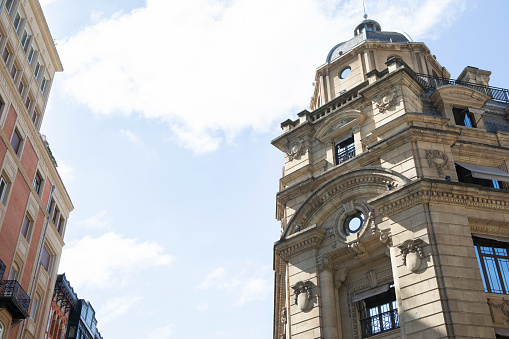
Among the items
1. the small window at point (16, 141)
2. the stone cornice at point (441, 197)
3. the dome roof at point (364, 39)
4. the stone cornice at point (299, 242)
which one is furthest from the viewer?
the dome roof at point (364, 39)

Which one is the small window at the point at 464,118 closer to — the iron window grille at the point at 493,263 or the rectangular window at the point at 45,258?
the iron window grille at the point at 493,263

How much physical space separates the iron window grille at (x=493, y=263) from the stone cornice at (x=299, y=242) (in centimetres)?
763

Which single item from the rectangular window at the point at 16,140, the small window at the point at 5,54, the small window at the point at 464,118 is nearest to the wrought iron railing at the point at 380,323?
the small window at the point at 464,118

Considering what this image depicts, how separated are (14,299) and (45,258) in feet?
30.2

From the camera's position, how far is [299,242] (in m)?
28.5

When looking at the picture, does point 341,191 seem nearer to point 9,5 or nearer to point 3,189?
point 3,189

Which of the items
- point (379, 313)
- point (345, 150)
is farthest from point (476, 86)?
point (379, 313)

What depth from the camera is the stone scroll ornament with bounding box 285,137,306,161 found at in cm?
3312

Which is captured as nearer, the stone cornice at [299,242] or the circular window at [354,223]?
the circular window at [354,223]

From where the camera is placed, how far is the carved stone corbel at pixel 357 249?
86.1 feet

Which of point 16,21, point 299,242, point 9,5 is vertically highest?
point 16,21

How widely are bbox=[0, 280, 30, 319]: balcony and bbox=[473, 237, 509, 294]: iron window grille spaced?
24.1 meters

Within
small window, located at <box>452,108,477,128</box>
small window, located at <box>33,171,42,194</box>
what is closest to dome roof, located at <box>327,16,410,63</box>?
small window, located at <box>452,108,477,128</box>

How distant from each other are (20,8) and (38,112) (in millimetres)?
7062
